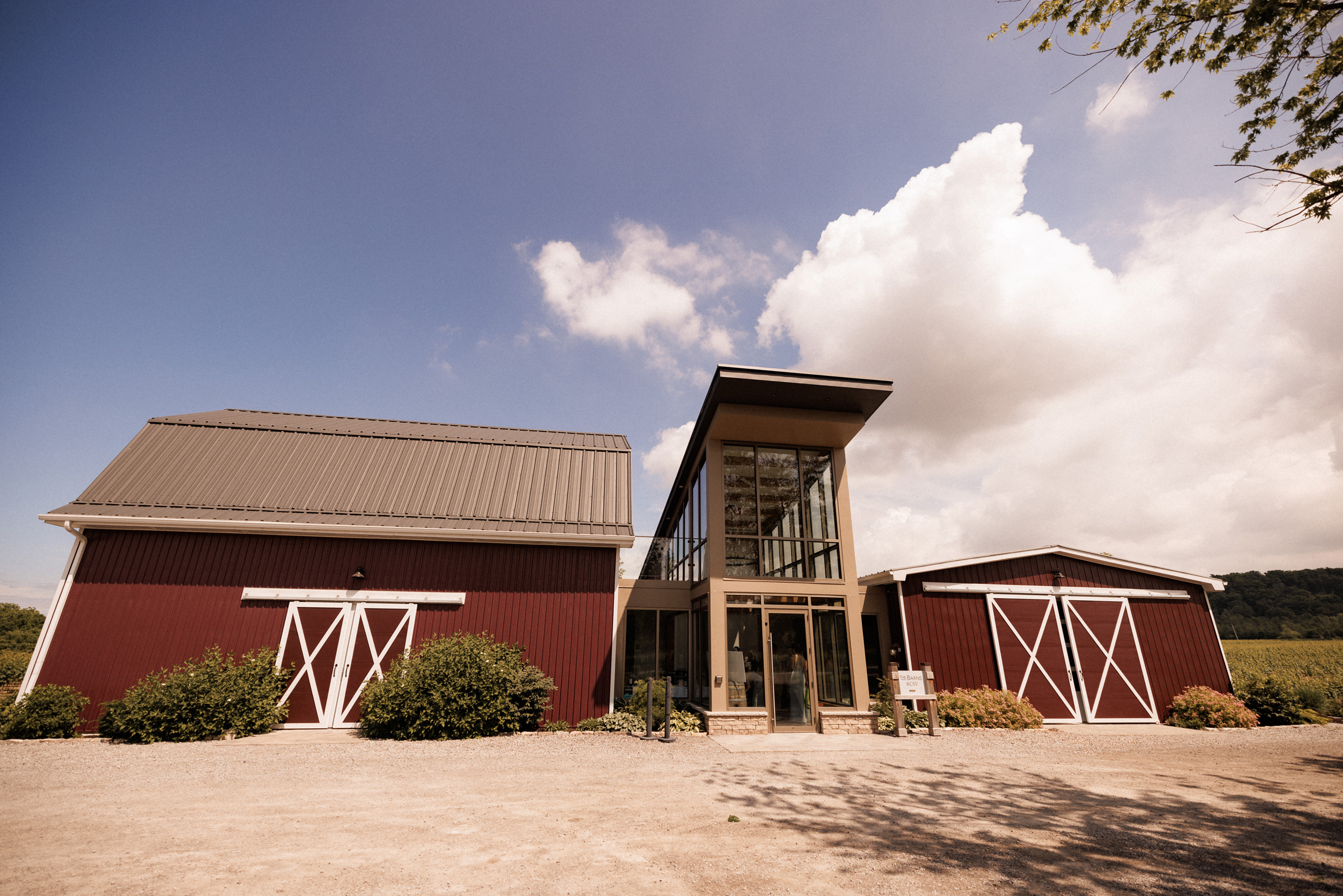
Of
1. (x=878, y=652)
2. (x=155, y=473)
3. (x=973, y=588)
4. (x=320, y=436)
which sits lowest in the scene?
(x=878, y=652)

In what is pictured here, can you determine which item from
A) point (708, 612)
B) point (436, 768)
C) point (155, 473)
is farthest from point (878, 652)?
point (155, 473)

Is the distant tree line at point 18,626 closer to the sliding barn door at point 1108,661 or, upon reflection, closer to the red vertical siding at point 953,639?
the red vertical siding at point 953,639

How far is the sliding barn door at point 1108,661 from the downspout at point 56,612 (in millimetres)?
22444

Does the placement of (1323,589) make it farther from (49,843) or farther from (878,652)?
(49,843)

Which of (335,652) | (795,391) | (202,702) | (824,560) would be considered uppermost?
(795,391)

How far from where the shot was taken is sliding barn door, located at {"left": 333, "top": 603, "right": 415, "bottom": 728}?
1111 centimetres

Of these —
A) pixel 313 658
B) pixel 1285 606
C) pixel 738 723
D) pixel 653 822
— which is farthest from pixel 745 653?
pixel 1285 606

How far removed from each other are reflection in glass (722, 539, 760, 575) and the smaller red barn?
361 cm

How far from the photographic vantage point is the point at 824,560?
12406 mm

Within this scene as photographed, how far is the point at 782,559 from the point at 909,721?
4.27 metres

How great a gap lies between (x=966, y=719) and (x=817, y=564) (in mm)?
4676

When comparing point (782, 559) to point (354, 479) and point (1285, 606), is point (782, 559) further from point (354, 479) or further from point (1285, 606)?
point (1285, 606)

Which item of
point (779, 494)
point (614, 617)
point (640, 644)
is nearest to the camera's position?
point (614, 617)

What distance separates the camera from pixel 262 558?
11.5 metres
